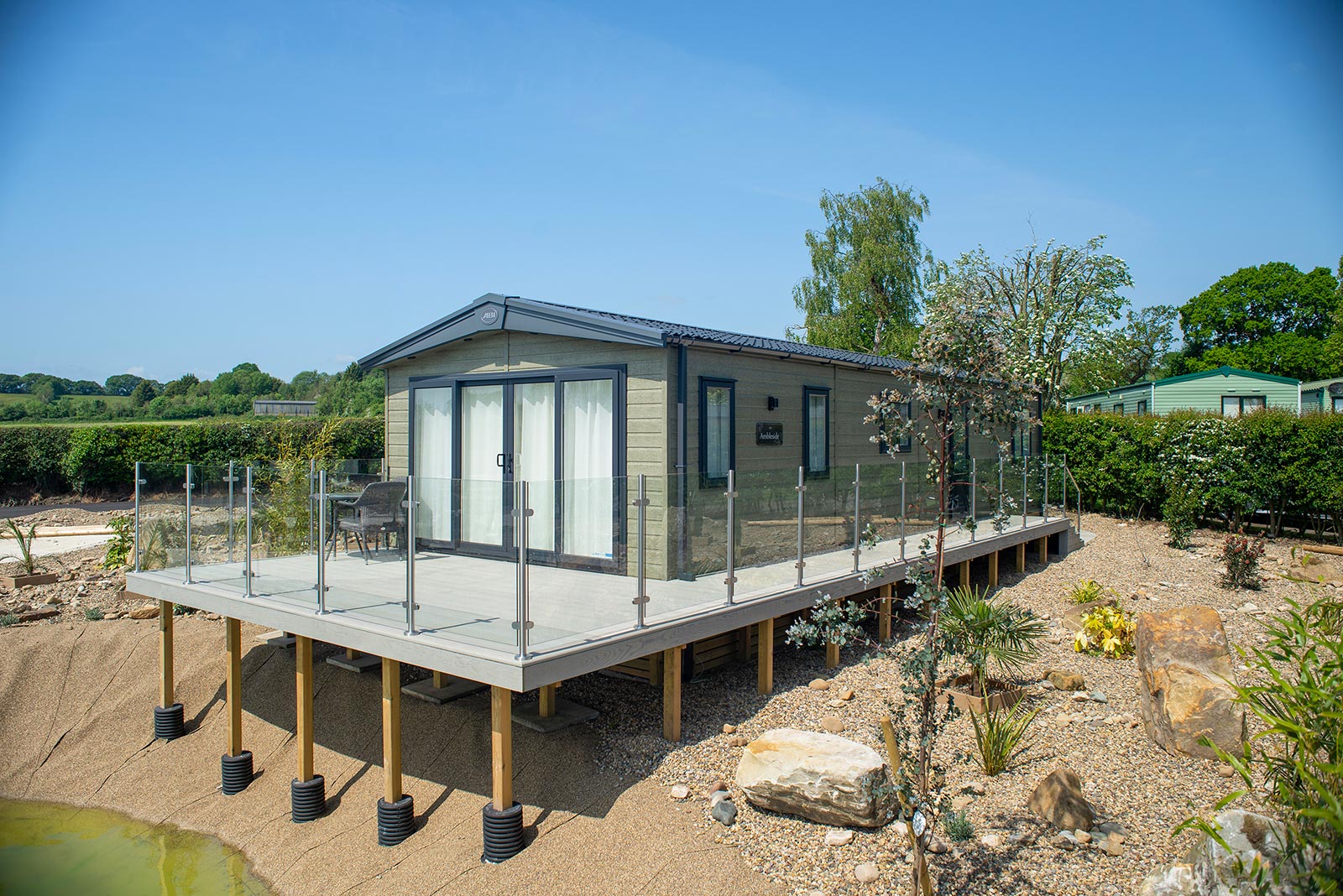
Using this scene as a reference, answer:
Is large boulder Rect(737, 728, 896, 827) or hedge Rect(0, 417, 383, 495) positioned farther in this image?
hedge Rect(0, 417, 383, 495)

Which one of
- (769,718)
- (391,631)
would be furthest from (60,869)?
(769,718)

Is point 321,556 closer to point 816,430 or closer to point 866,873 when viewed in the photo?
point 866,873

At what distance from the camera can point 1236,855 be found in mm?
3352

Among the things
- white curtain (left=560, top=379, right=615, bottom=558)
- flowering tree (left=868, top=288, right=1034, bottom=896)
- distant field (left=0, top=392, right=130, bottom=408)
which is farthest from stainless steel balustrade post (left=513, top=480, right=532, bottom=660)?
distant field (left=0, top=392, right=130, bottom=408)

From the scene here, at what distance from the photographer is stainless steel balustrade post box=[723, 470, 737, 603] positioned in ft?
22.6

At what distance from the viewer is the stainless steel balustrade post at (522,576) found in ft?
17.3

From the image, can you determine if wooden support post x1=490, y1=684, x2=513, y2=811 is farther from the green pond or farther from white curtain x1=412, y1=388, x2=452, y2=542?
white curtain x1=412, y1=388, x2=452, y2=542

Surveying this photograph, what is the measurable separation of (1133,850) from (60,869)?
27.9 ft

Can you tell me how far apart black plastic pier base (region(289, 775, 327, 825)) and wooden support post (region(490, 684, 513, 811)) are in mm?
2420

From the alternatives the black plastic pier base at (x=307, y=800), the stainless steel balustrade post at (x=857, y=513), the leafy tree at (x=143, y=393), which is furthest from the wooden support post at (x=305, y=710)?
the leafy tree at (x=143, y=393)

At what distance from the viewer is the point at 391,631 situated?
587 centimetres

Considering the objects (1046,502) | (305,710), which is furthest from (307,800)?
(1046,502)

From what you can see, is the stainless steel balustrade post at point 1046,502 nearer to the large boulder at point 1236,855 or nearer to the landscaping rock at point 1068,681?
the landscaping rock at point 1068,681

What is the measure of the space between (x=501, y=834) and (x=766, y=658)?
9.65 feet
